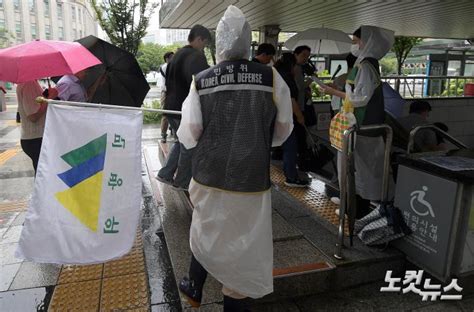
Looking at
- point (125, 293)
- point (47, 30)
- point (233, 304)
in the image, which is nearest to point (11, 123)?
point (125, 293)

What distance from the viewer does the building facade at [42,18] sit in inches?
2276

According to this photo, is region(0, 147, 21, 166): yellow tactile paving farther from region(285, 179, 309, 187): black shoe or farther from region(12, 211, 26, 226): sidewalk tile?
→ region(285, 179, 309, 187): black shoe

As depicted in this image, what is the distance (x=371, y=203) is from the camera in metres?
4.21

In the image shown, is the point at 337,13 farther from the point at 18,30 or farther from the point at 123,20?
the point at 18,30

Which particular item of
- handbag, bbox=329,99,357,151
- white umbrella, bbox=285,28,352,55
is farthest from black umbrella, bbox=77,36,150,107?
white umbrella, bbox=285,28,352,55

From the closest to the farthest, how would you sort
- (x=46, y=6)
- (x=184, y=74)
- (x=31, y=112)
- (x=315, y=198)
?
(x=31, y=112) → (x=184, y=74) → (x=315, y=198) → (x=46, y=6)

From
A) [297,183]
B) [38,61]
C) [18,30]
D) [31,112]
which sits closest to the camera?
[38,61]

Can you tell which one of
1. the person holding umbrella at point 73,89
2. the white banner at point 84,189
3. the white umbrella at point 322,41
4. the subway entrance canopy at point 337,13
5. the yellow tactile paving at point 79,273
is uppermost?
the subway entrance canopy at point 337,13

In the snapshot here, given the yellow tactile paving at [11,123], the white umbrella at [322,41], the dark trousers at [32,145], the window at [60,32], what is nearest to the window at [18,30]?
the window at [60,32]

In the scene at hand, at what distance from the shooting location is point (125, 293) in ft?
9.41

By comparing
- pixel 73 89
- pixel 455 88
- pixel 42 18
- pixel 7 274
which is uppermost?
pixel 42 18

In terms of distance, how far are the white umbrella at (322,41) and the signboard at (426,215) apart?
4227mm

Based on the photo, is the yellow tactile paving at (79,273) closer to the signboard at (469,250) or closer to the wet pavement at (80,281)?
the wet pavement at (80,281)

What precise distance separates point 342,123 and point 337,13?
4.44 m
